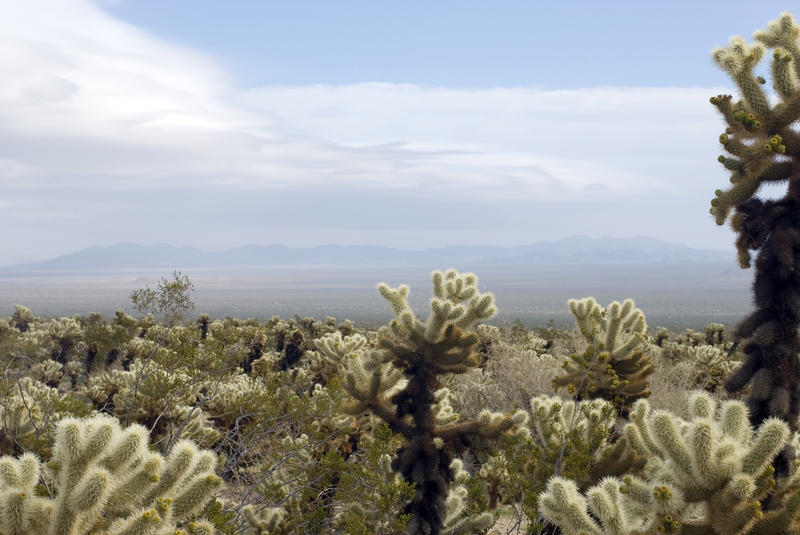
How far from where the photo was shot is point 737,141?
252 inches

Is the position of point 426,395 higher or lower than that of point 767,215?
lower

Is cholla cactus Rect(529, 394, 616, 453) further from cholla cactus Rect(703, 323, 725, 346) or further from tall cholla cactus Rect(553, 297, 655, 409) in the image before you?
cholla cactus Rect(703, 323, 725, 346)

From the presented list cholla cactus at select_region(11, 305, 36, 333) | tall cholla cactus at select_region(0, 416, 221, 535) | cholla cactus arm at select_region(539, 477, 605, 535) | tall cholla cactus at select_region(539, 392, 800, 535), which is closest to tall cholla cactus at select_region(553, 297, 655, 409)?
tall cholla cactus at select_region(539, 392, 800, 535)

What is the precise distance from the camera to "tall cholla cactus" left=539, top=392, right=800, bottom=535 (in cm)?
405

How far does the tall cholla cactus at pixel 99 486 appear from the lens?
3711mm

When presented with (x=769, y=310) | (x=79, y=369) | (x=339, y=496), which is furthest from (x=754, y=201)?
(x=79, y=369)

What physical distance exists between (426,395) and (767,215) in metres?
4.16

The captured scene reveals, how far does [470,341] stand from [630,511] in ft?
12.1

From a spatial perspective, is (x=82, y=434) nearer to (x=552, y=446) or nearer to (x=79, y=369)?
(x=552, y=446)

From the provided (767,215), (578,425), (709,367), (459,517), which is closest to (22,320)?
(709,367)

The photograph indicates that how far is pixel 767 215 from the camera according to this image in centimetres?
638

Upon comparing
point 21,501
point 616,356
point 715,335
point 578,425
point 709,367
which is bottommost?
point 715,335

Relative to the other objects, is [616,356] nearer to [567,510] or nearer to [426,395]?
[426,395]

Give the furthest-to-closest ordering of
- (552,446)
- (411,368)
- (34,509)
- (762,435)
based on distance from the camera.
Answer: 1. (411,368)
2. (552,446)
3. (762,435)
4. (34,509)
